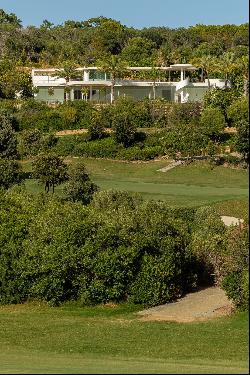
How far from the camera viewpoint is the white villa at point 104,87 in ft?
307

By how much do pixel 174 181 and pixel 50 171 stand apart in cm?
1240

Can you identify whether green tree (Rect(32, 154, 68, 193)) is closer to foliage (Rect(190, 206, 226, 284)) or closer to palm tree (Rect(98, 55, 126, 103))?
foliage (Rect(190, 206, 226, 284))

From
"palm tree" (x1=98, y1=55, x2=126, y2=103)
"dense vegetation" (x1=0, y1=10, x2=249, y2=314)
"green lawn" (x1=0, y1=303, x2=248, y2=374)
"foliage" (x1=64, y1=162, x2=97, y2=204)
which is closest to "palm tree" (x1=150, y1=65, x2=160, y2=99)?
"palm tree" (x1=98, y1=55, x2=126, y2=103)

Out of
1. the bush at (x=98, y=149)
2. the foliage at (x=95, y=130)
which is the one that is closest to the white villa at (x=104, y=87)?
the foliage at (x=95, y=130)

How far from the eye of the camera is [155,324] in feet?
104

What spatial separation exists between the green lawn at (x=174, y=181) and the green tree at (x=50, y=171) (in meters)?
2.56

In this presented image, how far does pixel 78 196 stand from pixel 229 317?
23813mm

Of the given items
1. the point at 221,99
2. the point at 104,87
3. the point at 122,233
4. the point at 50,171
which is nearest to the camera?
the point at 122,233

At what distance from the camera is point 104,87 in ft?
309

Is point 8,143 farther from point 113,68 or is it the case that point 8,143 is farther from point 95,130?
point 113,68

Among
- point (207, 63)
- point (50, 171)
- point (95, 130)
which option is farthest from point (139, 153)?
point (207, 63)

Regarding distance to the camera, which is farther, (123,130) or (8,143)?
(123,130)

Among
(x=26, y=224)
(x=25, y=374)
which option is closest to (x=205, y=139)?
(x=26, y=224)

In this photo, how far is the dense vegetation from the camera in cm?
3606
